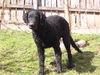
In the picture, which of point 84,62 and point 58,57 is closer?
point 58,57

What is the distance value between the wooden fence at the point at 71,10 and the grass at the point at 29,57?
105 centimetres

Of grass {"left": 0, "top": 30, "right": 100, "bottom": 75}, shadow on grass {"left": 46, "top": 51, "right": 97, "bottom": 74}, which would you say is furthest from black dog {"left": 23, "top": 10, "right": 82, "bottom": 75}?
grass {"left": 0, "top": 30, "right": 100, "bottom": 75}

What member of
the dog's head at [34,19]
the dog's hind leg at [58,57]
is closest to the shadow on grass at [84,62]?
the dog's hind leg at [58,57]

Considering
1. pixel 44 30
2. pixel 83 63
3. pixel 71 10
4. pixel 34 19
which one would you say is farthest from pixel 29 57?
pixel 71 10

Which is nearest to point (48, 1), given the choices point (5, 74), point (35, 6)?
point (35, 6)

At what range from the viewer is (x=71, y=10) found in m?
12.7

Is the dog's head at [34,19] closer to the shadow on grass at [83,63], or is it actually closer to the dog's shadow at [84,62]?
the shadow on grass at [83,63]

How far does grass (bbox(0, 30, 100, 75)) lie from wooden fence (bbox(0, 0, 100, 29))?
1046 millimetres

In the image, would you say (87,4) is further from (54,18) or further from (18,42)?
(54,18)

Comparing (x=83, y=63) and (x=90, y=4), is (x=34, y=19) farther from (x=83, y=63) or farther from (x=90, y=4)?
(x=90, y=4)

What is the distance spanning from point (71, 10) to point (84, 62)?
4.41 meters

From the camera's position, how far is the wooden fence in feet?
41.7

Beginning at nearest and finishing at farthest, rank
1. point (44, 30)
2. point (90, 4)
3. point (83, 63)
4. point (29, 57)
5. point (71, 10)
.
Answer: point (44, 30) → point (83, 63) → point (29, 57) → point (71, 10) → point (90, 4)

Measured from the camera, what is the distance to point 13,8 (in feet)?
41.9
